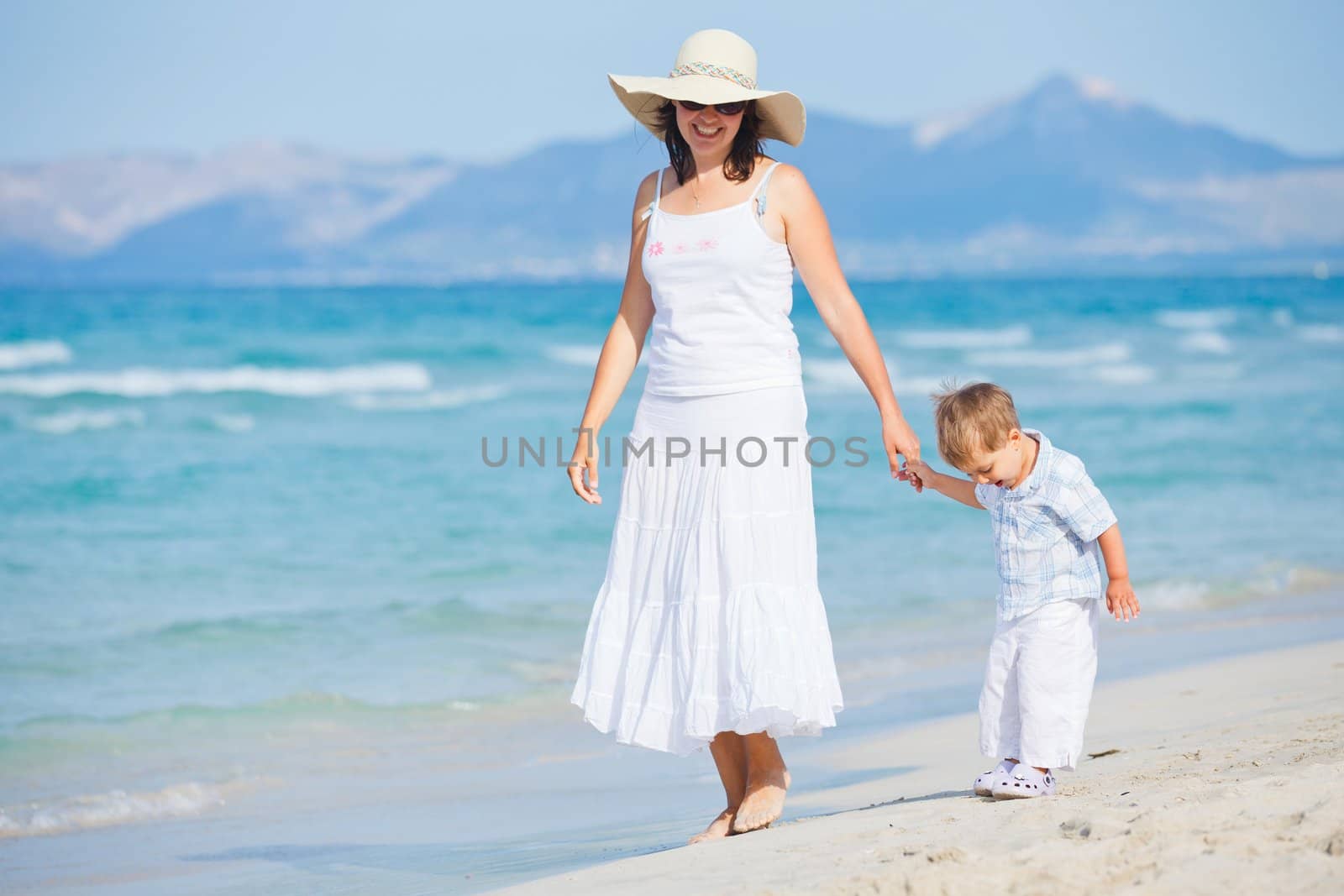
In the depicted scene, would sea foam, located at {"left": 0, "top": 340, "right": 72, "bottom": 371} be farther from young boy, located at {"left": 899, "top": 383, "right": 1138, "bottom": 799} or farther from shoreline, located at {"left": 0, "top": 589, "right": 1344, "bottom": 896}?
young boy, located at {"left": 899, "top": 383, "right": 1138, "bottom": 799}

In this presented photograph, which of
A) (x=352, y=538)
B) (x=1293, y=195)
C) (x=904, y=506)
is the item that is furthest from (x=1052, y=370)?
(x=1293, y=195)

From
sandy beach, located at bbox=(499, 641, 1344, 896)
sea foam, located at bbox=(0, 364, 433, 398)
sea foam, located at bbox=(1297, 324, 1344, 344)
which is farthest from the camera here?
sea foam, located at bbox=(1297, 324, 1344, 344)

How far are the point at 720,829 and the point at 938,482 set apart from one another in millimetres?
1050

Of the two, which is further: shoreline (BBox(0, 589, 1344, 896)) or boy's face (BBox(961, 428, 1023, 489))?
shoreline (BBox(0, 589, 1344, 896))

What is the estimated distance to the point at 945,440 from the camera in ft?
11.1

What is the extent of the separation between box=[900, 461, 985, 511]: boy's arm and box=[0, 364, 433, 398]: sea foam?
57.0 ft

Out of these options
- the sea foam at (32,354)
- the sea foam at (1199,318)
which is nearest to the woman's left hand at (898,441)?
the sea foam at (32,354)

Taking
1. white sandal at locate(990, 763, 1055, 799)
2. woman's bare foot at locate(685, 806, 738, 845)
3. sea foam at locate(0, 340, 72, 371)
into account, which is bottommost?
woman's bare foot at locate(685, 806, 738, 845)

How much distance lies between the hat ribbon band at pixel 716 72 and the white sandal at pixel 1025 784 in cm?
184

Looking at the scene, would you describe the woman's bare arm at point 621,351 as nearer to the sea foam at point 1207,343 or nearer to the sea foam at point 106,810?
the sea foam at point 106,810

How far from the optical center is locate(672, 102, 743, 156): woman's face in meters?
3.45

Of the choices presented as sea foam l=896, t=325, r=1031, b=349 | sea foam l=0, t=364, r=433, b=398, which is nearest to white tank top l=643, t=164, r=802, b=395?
sea foam l=0, t=364, r=433, b=398

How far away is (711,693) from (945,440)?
2.77ft

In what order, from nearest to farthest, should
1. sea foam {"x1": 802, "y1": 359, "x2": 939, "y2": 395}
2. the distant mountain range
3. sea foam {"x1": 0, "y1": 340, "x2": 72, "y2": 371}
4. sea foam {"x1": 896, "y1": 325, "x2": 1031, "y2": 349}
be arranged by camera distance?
sea foam {"x1": 802, "y1": 359, "x2": 939, "y2": 395} < sea foam {"x1": 0, "y1": 340, "x2": 72, "y2": 371} < sea foam {"x1": 896, "y1": 325, "x2": 1031, "y2": 349} < the distant mountain range
